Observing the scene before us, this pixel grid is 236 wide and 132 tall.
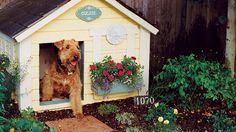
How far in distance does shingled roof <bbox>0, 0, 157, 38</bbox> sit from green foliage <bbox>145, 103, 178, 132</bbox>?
1528 mm

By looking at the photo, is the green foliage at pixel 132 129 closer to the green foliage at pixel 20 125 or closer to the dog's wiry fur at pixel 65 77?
the dog's wiry fur at pixel 65 77

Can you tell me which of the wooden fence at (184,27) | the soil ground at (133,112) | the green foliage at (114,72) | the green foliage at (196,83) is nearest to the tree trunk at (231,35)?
the green foliage at (196,83)

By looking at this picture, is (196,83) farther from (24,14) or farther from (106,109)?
(24,14)

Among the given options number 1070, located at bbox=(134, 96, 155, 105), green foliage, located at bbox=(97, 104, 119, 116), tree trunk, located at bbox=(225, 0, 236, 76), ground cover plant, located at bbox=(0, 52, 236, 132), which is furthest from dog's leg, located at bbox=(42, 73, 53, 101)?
tree trunk, located at bbox=(225, 0, 236, 76)

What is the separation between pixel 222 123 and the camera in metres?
6.63

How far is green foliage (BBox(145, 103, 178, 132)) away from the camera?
6423mm

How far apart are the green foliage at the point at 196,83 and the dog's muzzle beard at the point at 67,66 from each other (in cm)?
130

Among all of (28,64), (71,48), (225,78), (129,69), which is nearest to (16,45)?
(28,64)

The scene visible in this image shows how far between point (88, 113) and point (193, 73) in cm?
155

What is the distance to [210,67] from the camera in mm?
7148

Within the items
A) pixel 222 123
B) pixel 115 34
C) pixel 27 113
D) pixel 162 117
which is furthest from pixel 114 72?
pixel 222 123

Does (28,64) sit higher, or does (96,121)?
(28,64)

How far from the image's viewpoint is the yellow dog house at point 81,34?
22.1 feet

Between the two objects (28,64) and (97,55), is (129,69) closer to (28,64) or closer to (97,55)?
(97,55)
